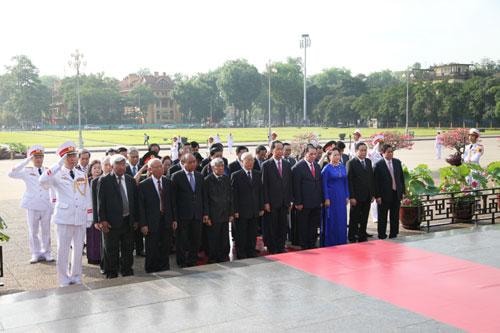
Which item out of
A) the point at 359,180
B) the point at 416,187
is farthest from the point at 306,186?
the point at 416,187

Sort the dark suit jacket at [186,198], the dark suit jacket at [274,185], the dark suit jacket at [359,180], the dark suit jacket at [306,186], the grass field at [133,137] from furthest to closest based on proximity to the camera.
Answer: the grass field at [133,137]
the dark suit jacket at [359,180]
the dark suit jacket at [306,186]
the dark suit jacket at [274,185]
the dark suit jacket at [186,198]

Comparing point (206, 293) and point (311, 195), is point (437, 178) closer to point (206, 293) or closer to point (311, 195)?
point (311, 195)

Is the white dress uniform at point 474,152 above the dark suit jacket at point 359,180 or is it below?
above

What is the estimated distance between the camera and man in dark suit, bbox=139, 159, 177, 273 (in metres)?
6.77

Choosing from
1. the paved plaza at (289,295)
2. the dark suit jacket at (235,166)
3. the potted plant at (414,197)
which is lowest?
the paved plaza at (289,295)

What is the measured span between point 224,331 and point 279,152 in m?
3.94

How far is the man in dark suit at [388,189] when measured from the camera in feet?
28.5

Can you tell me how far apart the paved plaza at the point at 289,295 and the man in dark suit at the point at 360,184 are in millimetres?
1052

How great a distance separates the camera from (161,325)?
4.74m

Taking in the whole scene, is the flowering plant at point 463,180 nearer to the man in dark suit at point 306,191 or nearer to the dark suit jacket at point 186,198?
the man in dark suit at point 306,191

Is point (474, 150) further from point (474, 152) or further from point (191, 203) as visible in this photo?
point (191, 203)

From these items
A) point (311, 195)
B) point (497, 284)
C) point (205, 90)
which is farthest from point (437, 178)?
point (205, 90)

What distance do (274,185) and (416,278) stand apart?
2626mm

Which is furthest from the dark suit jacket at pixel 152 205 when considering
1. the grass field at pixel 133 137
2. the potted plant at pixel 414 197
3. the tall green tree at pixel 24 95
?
the tall green tree at pixel 24 95
